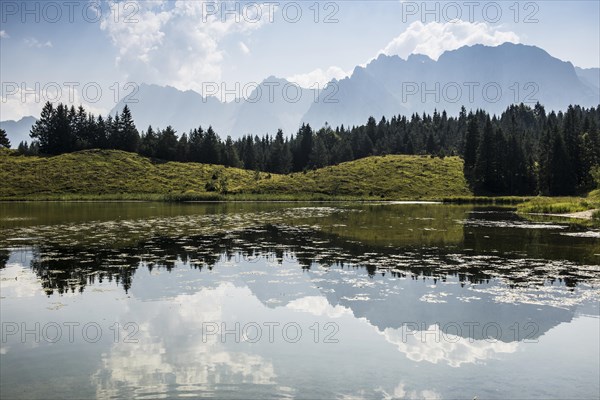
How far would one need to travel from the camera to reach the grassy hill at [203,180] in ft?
507

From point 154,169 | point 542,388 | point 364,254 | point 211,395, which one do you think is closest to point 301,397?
point 211,395

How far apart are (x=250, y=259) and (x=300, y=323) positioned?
603 inches

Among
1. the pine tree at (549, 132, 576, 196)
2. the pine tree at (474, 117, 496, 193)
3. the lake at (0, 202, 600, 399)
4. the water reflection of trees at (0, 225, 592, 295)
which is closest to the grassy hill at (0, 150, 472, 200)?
the pine tree at (474, 117, 496, 193)

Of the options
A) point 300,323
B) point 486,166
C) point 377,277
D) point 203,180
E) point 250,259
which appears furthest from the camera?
point 203,180

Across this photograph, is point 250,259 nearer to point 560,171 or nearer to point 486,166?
point 560,171

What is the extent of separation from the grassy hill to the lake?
117570 mm

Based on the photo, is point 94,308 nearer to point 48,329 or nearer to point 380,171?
point 48,329

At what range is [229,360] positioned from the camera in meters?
14.8

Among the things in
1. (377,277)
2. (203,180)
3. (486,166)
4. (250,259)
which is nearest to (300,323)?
(377,277)

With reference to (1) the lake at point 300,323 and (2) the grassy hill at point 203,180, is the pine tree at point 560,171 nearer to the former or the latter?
(2) the grassy hill at point 203,180

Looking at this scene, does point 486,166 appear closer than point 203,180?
Yes

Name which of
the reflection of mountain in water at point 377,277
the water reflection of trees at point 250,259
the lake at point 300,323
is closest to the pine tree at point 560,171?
the lake at point 300,323

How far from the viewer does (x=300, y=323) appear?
19031mm

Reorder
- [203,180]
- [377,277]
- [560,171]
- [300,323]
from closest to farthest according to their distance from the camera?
1. [300,323]
2. [377,277]
3. [560,171]
4. [203,180]
